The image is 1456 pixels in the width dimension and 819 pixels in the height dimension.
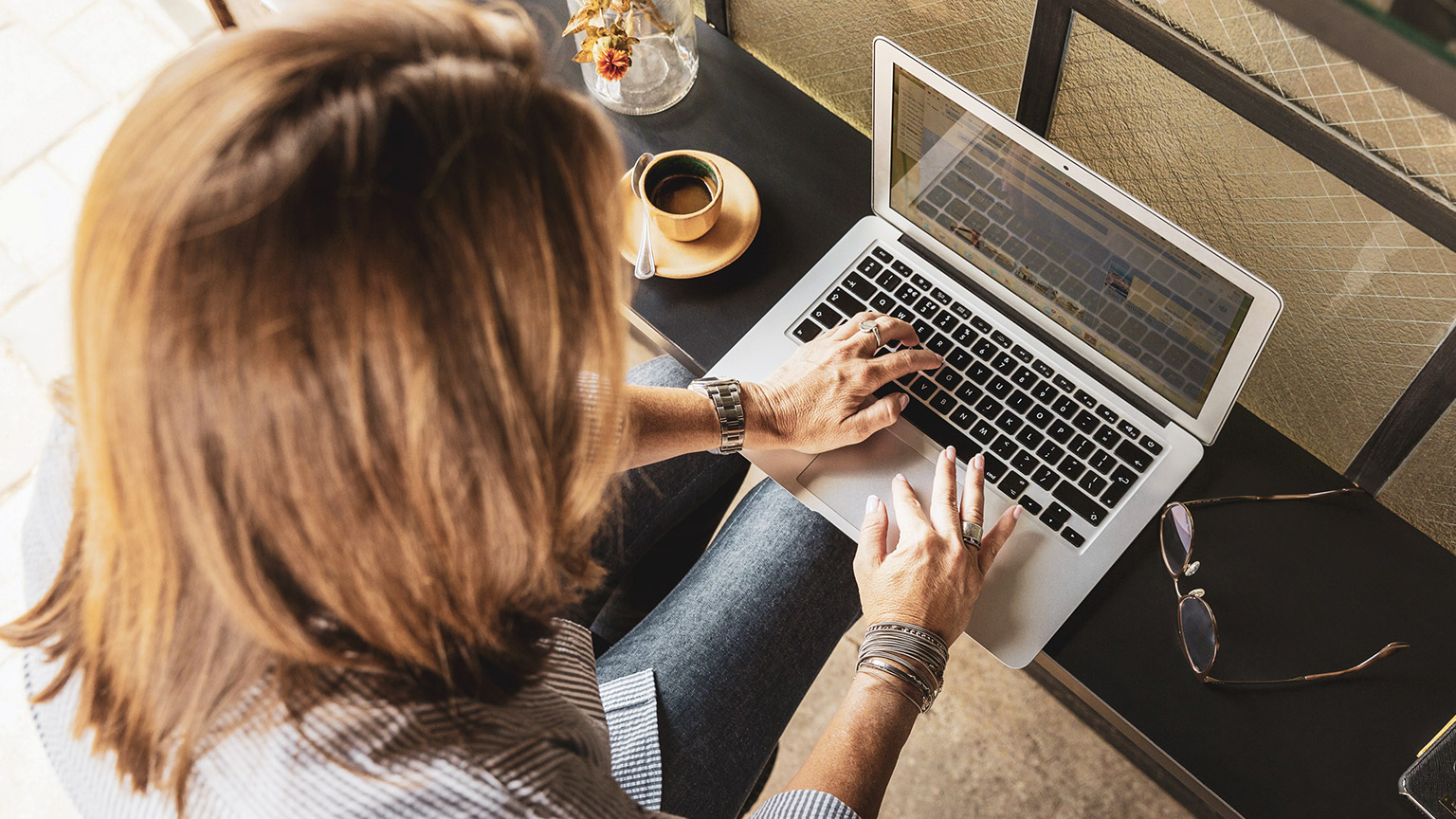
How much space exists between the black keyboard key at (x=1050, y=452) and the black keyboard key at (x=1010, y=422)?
1.3 inches

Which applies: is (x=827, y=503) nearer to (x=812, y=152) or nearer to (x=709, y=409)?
(x=709, y=409)

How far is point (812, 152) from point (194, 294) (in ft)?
2.76

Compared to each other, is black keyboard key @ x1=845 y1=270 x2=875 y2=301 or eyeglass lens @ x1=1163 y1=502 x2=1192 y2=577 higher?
black keyboard key @ x1=845 y1=270 x2=875 y2=301

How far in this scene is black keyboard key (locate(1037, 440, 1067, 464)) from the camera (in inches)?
38.2

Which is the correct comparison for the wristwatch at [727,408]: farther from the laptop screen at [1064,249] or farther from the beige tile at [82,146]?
the beige tile at [82,146]

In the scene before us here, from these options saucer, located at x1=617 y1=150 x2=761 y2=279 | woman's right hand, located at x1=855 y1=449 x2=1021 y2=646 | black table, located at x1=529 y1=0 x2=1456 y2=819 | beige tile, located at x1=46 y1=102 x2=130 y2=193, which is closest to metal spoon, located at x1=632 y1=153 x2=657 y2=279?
saucer, located at x1=617 y1=150 x2=761 y2=279

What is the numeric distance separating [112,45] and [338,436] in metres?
2.13

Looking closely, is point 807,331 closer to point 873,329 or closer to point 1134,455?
point 873,329

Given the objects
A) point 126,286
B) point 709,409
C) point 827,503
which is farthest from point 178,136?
point 827,503

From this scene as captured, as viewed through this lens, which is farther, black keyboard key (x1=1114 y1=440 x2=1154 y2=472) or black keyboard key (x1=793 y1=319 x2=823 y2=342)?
black keyboard key (x1=793 y1=319 x2=823 y2=342)

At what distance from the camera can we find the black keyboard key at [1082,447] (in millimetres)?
968

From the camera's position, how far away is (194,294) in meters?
0.46

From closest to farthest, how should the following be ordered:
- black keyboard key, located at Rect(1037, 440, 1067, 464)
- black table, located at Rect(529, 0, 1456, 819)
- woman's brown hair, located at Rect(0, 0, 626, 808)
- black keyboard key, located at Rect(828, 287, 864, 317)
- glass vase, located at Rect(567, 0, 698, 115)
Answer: woman's brown hair, located at Rect(0, 0, 626, 808) < black table, located at Rect(529, 0, 1456, 819) < black keyboard key, located at Rect(1037, 440, 1067, 464) < black keyboard key, located at Rect(828, 287, 864, 317) < glass vase, located at Rect(567, 0, 698, 115)

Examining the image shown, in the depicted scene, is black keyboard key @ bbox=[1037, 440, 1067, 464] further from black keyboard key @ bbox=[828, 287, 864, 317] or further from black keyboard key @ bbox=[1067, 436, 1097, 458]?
black keyboard key @ bbox=[828, 287, 864, 317]
